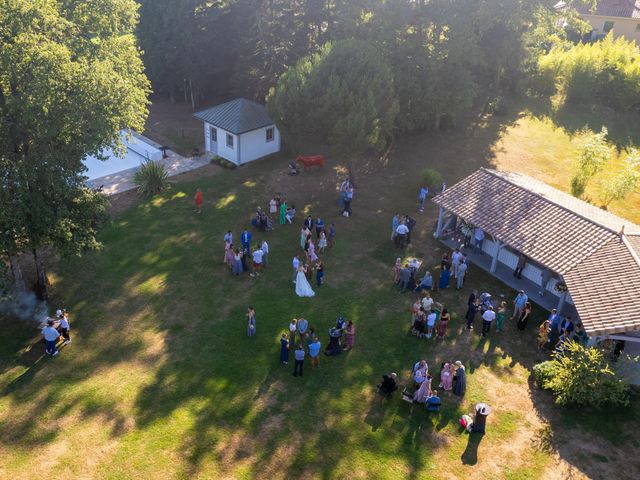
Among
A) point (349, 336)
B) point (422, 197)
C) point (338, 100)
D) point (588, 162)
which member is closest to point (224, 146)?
point (338, 100)

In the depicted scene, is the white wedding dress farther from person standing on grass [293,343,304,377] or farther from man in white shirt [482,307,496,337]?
man in white shirt [482,307,496,337]

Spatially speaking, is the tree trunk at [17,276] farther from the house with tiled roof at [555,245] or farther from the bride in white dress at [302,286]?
the house with tiled roof at [555,245]

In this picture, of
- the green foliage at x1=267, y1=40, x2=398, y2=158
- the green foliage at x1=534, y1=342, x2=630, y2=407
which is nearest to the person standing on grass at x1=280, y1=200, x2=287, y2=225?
the green foliage at x1=267, y1=40, x2=398, y2=158

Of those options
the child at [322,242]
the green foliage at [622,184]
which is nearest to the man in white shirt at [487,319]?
the child at [322,242]

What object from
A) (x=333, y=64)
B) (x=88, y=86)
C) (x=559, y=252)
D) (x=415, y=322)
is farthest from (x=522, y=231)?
(x=88, y=86)

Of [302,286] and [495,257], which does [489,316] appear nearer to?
[495,257]

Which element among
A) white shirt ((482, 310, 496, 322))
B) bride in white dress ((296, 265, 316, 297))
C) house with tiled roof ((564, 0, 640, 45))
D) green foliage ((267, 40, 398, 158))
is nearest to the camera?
white shirt ((482, 310, 496, 322))
